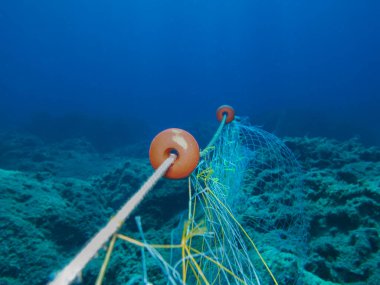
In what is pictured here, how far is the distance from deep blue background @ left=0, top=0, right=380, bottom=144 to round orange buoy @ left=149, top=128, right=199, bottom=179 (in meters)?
76.8

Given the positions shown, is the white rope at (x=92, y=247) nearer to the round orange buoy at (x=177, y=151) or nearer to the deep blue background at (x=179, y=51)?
the round orange buoy at (x=177, y=151)

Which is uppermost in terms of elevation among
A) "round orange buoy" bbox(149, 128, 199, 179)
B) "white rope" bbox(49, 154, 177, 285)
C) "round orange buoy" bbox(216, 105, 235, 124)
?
"round orange buoy" bbox(216, 105, 235, 124)

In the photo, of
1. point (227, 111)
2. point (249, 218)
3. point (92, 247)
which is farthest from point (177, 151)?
point (227, 111)

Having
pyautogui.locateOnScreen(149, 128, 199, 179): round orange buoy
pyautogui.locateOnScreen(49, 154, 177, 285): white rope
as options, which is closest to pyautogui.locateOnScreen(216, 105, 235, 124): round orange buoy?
pyautogui.locateOnScreen(149, 128, 199, 179): round orange buoy

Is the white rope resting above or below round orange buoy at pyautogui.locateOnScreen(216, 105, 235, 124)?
below

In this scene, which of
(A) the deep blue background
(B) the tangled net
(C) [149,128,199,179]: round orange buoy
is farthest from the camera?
(A) the deep blue background

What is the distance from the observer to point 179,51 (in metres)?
132

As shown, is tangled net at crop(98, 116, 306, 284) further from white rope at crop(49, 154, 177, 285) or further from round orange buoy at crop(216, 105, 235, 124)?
white rope at crop(49, 154, 177, 285)

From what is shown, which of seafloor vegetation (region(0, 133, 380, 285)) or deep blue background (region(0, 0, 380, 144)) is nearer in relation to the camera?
seafloor vegetation (region(0, 133, 380, 285))

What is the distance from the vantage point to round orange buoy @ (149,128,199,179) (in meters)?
1.70

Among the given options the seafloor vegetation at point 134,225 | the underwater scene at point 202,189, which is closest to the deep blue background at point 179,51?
the underwater scene at point 202,189

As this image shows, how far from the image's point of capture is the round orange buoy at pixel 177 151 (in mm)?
1699

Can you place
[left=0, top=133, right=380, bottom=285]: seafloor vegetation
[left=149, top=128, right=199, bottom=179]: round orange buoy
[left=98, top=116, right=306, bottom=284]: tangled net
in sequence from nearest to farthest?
1. [left=149, top=128, right=199, bottom=179]: round orange buoy
2. [left=98, top=116, right=306, bottom=284]: tangled net
3. [left=0, top=133, right=380, bottom=285]: seafloor vegetation

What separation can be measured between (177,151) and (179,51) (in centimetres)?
13824
